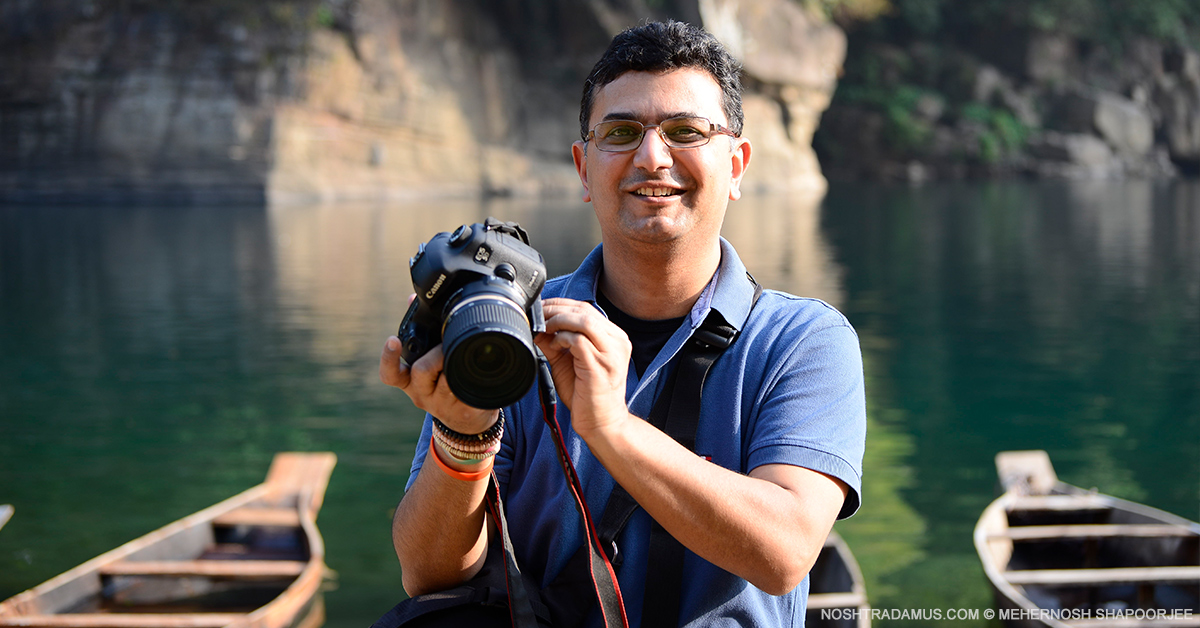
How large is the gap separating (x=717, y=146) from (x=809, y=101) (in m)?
39.5

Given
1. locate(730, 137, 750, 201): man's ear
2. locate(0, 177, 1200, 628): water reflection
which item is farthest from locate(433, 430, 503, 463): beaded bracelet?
locate(0, 177, 1200, 628): water reflection

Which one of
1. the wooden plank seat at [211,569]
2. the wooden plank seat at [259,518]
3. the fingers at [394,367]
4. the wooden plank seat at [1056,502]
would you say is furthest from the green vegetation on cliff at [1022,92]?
the fingers at [394,367]

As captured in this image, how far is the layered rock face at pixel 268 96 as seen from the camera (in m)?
31.1

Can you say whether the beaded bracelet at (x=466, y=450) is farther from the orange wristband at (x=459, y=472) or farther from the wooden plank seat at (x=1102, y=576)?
the wooden plank seat at (x=1102, y=576)

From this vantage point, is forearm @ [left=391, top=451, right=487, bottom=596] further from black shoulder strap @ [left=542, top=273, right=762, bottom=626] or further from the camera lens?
the camera lens

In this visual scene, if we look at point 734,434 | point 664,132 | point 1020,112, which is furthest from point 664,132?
point 1020,112

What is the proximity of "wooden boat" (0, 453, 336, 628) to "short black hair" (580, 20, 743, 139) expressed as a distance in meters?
3.61

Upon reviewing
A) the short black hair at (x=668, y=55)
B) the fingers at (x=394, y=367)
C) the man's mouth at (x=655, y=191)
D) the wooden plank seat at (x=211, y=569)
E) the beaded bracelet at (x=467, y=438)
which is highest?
the short black hair at (x=668, y=55)

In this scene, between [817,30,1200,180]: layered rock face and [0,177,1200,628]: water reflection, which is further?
[817,30,1200,180]: layered rock face

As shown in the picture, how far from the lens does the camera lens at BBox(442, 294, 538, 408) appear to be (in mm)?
1861

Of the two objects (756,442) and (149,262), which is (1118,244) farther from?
(756,442)

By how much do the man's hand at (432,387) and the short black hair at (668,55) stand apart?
0.79m

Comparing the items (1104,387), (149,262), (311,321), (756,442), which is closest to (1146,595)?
(756,442)

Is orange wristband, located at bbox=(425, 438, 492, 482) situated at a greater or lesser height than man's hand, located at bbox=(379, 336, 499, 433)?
lesser
